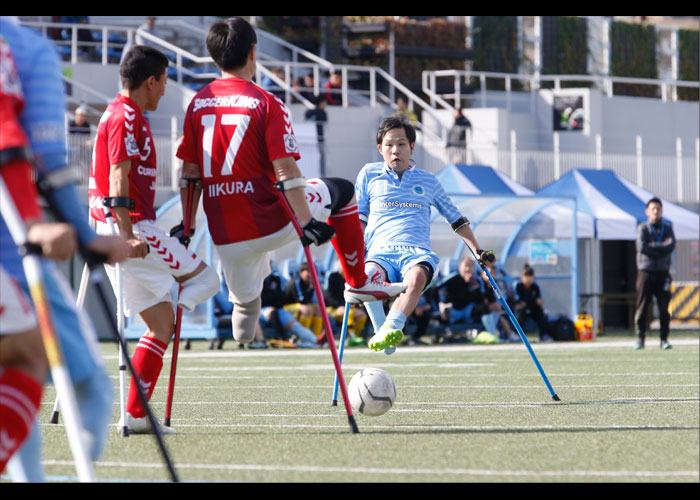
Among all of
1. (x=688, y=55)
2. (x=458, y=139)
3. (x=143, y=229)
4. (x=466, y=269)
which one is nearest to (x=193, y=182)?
(x=143, y=229)

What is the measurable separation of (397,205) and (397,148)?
17.5 inches

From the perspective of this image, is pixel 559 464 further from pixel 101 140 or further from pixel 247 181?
pixel 101 140

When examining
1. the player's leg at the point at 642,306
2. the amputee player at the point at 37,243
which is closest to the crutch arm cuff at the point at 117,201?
the amputee player at the point at 37,243

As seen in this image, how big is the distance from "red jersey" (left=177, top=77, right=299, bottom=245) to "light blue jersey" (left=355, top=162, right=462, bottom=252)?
2.55 meters

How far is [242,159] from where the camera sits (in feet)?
23.0

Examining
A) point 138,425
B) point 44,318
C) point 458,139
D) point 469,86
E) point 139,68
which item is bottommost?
point 138,425

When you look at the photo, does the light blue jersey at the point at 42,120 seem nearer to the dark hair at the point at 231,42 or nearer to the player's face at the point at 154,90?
the dark hair at the point at 231,42

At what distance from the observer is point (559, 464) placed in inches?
215

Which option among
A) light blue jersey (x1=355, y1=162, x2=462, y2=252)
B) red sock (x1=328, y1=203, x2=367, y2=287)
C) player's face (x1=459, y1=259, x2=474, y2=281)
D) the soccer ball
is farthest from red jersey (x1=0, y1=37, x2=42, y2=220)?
player's face (x1=459, y1=259, x2=474, y2=281)

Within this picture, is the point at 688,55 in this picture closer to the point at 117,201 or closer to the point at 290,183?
the point at 290,183

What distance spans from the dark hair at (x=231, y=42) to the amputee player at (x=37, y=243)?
2.84m

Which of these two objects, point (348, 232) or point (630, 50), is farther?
point (630, 50)

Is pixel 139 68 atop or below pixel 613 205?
atop

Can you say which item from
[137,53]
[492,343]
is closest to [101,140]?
[137,53]
